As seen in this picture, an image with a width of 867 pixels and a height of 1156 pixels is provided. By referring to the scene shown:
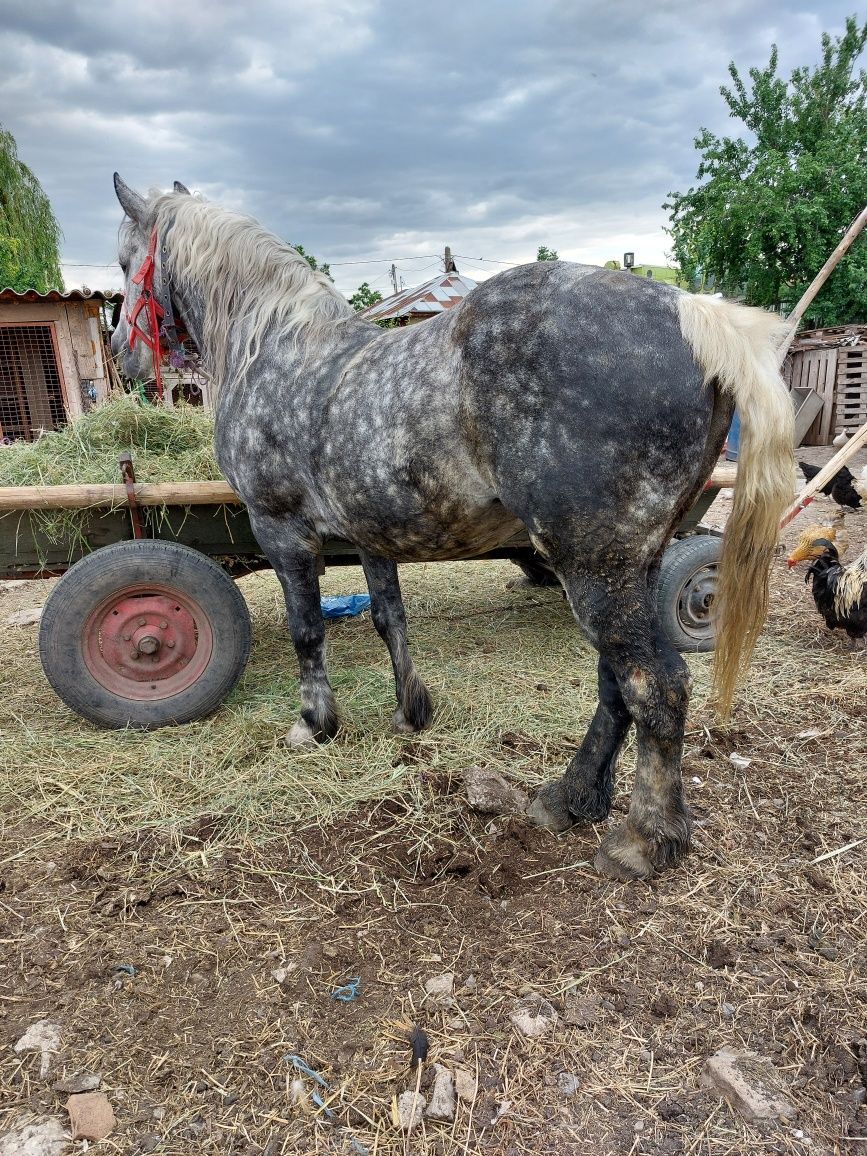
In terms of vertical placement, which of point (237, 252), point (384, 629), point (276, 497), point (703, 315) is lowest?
point (384, 629)

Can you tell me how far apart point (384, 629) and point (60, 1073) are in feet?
6.75

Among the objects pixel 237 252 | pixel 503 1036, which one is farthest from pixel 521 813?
pixel 237 252

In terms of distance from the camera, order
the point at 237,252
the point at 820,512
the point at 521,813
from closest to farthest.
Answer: the point at 521,813 → the point at 237,252 → the point at 820,512

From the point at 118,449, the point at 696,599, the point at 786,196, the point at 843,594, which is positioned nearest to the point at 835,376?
the point at 786,196

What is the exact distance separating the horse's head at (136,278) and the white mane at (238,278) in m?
0.09

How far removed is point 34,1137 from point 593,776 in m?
1.85

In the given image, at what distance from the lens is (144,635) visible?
3.38 m

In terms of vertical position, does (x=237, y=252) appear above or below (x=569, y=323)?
above

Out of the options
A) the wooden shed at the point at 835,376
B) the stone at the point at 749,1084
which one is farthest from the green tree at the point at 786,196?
the stone at the point at 749,1084

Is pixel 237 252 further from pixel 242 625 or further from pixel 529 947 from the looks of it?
pixel 529 947

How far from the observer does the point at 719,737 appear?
3201mm

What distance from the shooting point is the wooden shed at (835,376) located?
523 inches

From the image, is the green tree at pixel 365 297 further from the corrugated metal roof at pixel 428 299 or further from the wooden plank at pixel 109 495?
the wooden plank at pixel 109 495

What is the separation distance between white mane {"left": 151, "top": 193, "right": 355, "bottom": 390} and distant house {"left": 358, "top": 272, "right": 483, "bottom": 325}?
34.2 feet
